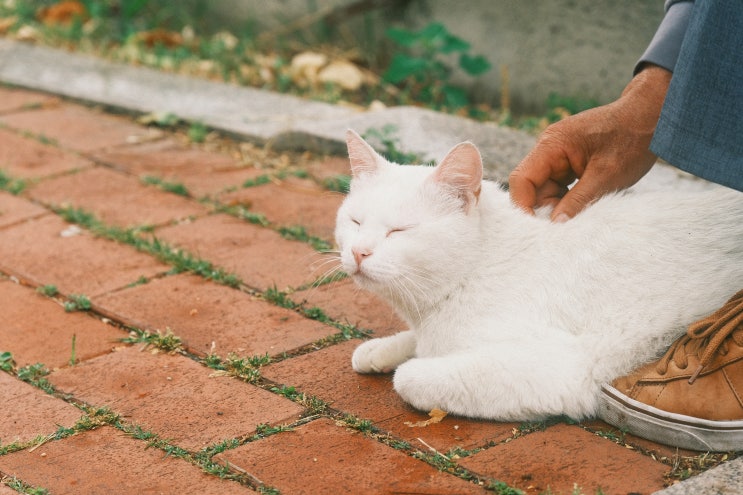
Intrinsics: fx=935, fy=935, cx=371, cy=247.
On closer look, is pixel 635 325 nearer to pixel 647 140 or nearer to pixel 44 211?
pixel 647 140

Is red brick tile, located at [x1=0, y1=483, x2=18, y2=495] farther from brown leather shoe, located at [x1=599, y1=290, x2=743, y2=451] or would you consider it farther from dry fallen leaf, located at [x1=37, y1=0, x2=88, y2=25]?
dry fallen leaf, located at [x1=37, y1=0, x2=88, y2=25]

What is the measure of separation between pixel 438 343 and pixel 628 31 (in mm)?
2510

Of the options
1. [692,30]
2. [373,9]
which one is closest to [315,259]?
[692,30]

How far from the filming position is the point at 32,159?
4238 millimetres

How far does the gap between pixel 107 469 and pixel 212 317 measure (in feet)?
2.73

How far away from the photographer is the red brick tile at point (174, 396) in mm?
2227

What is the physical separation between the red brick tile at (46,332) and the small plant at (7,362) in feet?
0.06

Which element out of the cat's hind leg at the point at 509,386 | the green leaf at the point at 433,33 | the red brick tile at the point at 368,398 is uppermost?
the green leaf at the point at 433,33

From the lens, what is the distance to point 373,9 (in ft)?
17.0

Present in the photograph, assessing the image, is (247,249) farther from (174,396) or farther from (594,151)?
(594,151)

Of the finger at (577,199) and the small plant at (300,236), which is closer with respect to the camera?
the finger at (577,199)

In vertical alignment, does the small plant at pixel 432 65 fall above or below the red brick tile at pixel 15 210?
above

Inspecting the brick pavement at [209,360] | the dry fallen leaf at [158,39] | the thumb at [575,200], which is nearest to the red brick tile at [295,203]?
the brick pavement at [209,360]

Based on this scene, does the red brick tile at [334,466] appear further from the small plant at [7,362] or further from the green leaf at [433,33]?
the green leaf at [433,33]
